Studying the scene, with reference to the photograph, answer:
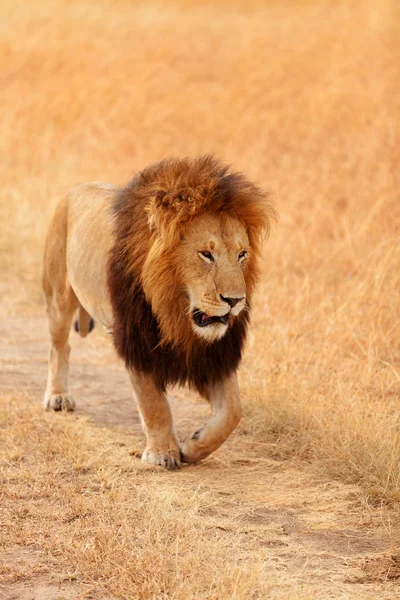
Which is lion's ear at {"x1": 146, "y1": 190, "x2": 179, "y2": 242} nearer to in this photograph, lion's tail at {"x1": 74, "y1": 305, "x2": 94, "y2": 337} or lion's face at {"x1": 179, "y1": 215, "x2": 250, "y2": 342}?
lion's face at {"x1": 179, "y1": 215, "x2": 250, "y2": 342}

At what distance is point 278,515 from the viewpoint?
12.4ft

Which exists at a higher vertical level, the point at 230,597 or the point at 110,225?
the point at 110,225

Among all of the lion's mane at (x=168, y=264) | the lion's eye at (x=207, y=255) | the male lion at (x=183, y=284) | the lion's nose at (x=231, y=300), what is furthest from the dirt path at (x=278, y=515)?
the lion's eye at (x=207, y=255)

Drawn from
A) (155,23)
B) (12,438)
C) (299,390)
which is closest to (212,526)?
(12,438)

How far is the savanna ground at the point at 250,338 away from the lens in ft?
10.8

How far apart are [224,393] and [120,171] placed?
6135 millimetres

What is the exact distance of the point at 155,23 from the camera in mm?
15438

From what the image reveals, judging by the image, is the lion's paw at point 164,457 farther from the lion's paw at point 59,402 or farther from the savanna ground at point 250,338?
the lion's paw at point 59,402

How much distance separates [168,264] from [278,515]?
1066mm

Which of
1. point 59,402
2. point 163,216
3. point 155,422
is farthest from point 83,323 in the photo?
point 163,216

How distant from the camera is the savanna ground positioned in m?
3.30

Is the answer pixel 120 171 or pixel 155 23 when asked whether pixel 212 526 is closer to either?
pixel 120 171

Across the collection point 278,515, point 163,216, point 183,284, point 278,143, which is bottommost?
point 278,515

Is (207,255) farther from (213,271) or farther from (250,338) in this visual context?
(250,338)
